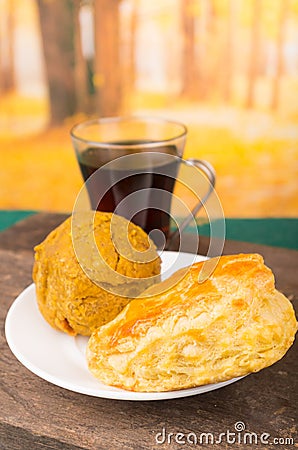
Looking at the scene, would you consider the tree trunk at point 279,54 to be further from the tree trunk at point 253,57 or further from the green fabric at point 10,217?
the green fabric at point 10,217

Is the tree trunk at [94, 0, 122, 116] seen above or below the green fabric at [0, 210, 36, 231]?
above

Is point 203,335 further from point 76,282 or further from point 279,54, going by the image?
point 279,54

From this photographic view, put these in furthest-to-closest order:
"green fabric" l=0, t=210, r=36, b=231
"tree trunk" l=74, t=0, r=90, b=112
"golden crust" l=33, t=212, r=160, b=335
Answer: "tree trunk" l=74, t=0, r=90, b=112 → "green fabric" l=0, t=210, r=36, b=231 → "golden crust" l=33, t=212, r=160, b=335

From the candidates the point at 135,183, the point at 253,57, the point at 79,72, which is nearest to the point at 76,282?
the point at 135,183

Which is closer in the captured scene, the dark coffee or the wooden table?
the wooden table

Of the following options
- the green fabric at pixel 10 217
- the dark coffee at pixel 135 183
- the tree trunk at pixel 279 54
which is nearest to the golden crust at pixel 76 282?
the dark coffee at pixel 135 183

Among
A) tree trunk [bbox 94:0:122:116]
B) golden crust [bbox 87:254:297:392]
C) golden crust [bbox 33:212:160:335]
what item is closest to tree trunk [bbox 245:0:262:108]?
tree trunk [bbox 94:0:122:116]

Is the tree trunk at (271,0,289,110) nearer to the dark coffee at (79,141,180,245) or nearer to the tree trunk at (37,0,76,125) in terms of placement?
the tree trunk at (37,0,76,125)

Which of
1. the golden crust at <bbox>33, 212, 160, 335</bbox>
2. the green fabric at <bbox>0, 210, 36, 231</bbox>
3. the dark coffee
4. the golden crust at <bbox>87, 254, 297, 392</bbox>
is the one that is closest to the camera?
the golden crust at <bbox>87, 254, 297, 392</bbox>
